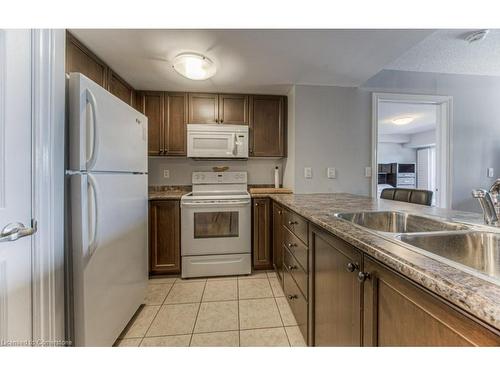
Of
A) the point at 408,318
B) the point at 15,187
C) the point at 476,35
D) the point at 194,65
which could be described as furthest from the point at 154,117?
the point at 476,35

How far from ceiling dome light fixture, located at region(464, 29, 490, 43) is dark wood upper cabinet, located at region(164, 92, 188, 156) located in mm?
2909

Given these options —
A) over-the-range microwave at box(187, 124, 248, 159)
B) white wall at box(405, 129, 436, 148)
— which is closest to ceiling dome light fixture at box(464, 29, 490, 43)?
over-the-range microwave at box(187, 124, 248, 159)

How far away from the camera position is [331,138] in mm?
2648

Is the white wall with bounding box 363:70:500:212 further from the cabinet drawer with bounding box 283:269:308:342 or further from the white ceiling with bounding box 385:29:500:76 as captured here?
the cabinet drawer with bounding box 283:269:308:342

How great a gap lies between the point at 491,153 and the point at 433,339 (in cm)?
370

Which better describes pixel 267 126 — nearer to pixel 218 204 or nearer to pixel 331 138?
pixel 331 138

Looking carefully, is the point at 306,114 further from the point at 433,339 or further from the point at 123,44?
the point at 433,339

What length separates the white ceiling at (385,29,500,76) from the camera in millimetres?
2023

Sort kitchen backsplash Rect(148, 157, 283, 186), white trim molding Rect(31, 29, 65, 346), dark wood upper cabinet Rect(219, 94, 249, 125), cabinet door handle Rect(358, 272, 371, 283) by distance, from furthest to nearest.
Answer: kitchen backsplash Rect(148, 157, 283, 186) < dark wood upper cabinet Rect(219, 94, 249, 125) < white trim molding Rect(31, 29, 65, 346) < cabinet door handle Rect(358, 272, 371, 283)
